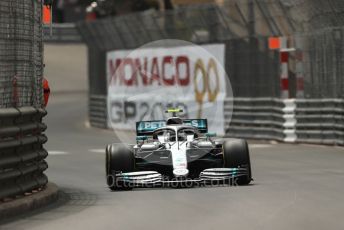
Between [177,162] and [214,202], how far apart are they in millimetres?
2048

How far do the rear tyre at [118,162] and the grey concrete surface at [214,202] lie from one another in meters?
0.20

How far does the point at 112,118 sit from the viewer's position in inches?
1495

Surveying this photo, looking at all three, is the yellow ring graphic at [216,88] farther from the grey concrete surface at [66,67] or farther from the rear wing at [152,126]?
the grey concrete surface at [66,67]

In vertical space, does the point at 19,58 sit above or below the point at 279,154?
above

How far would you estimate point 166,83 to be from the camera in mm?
33562

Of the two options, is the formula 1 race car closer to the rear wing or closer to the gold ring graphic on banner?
the rear wing

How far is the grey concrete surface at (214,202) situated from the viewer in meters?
11.7

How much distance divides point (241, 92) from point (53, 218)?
1757cm

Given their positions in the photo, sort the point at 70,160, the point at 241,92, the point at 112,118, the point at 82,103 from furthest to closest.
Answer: the point at 82,103
the point at 112,118
the point at 241,92
the point at 70,160

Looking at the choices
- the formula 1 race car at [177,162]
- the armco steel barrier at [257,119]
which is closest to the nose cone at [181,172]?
the formula 1 race car at [177,162]

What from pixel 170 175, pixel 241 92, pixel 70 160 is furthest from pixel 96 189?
pixel 241 92

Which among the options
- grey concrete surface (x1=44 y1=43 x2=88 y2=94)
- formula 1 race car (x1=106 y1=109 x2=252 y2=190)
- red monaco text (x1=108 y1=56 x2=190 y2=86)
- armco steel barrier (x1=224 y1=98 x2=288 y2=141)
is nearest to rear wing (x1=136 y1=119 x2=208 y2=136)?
formula 1 race car (x1=106 y1=109 x2=252 y2=190)

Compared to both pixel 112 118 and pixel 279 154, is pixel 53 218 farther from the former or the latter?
pixel 112 118

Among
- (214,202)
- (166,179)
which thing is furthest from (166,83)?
(214,202)
